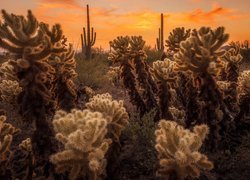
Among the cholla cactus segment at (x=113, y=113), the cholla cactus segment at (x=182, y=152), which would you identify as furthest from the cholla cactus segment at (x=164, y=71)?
the cholla cactus segment at (x=182, y=152)

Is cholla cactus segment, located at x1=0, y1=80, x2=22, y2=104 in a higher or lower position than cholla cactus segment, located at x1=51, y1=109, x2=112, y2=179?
higher

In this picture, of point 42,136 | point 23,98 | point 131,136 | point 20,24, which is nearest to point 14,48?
point 20,24

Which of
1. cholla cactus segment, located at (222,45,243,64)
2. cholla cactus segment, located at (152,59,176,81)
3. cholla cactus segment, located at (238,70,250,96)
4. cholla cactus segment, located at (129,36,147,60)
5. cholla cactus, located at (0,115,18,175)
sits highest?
cholla cactus segment, located at (129,36,147,60)

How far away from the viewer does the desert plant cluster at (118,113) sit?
415cm

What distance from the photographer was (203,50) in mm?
5461

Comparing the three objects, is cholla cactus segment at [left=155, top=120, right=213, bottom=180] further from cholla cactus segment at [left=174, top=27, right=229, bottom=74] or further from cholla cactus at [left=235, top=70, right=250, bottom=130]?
cholla cactus at [left=235, top=70, right=250, bottom=130]

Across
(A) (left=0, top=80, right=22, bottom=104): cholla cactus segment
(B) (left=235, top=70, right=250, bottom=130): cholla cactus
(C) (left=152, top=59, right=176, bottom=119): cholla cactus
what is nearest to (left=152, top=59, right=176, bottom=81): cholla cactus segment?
(C) (left=152, top=59, right=176, bottom=119): cholla cactus

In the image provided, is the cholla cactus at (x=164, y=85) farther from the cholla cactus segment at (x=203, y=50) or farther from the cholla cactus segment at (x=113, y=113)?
the cholla cactus segment at (x=113, y=113)

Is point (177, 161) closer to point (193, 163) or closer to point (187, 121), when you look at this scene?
point (193, 163)

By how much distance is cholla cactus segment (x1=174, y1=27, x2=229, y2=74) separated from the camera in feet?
18.1

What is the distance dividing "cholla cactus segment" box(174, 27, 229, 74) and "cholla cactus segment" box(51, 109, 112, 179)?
2.05m

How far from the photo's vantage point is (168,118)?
6695 mm

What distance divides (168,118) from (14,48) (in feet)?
9.96

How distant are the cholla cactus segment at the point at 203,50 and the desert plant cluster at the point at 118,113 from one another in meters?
0.01
